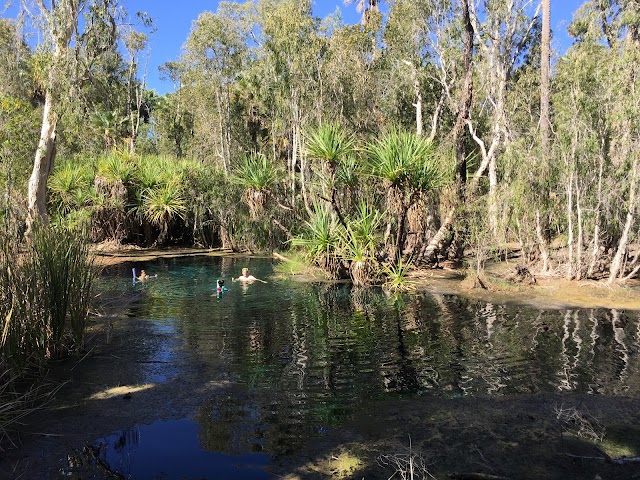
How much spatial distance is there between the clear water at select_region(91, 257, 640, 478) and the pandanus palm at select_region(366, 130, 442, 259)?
9.69 ft

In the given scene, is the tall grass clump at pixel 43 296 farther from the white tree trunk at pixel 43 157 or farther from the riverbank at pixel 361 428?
the white tree trunk at pixel 43 157

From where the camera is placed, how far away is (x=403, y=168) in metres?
14.3

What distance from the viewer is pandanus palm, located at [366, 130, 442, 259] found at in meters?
14.4

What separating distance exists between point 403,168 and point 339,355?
7.20 meters

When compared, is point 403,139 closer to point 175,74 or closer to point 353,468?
point 353,468

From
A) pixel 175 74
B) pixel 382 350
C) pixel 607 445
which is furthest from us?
pixel 175 74

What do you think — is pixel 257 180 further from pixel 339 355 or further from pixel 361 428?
pixel 361 428

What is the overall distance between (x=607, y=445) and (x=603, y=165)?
11122mm

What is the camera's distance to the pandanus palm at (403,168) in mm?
14391

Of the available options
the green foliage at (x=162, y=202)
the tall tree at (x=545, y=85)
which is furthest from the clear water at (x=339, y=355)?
the green foliage at (x=162, y=202)

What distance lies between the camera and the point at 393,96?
25797mm

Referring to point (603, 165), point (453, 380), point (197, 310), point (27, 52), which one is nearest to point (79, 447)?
point (453, 380)

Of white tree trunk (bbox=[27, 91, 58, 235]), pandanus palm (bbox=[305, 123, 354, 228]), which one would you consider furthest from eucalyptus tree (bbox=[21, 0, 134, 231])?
pandanus palm (bbox=[305, 123, 354, 228])

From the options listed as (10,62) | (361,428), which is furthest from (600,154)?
(10,62)
